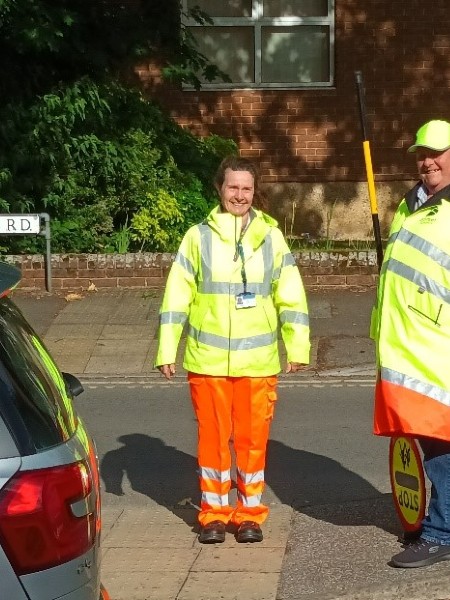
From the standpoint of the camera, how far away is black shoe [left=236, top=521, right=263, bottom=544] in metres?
6.27

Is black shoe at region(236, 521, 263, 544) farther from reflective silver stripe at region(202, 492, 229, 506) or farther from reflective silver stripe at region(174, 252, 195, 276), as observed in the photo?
reflective silver stripe at region(174, 252, 195, 276)

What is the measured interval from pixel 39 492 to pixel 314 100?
1430cm

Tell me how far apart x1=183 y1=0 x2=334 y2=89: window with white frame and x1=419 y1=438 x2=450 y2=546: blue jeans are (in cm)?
1183

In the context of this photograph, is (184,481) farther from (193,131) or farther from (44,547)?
(193,131)

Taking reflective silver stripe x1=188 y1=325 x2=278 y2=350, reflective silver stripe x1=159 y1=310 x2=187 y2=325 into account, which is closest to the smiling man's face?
reflective silver stripe x1=188 y1=325 x2=278 y2=350

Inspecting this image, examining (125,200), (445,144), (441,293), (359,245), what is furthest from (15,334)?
(359,245)

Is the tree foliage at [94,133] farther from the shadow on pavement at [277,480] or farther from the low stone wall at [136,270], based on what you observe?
the shadow on pavement at [277,480]

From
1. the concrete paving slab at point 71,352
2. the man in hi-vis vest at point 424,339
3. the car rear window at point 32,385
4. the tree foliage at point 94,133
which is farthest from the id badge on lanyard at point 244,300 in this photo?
the tree foliage at point 94,133

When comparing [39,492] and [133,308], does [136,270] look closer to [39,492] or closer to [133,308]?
[133,308]

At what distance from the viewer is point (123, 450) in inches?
330

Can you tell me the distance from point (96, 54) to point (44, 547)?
1236 cm

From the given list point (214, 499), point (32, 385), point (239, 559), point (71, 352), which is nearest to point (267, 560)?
point (239, 559)

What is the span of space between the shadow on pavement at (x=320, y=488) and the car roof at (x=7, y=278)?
319cm

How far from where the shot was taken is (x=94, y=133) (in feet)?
49.8
